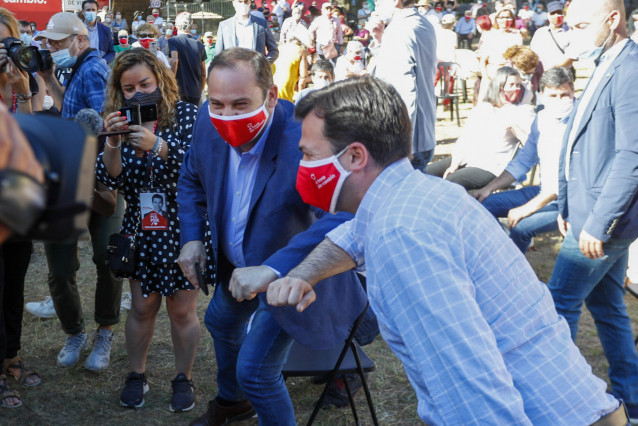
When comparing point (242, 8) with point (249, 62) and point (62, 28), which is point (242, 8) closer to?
point (62, 28)

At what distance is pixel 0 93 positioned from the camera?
3.68m

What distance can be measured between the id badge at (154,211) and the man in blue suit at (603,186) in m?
1.93

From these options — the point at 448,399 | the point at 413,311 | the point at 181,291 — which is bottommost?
the point at 181,291

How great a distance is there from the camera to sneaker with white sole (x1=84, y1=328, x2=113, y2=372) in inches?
161

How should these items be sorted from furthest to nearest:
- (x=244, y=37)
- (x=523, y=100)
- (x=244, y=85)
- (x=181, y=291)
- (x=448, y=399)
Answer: (x=244, y=37), (x=523, y=100), (x=181, y=291), (x=244, y=85), (x=448, y=399)

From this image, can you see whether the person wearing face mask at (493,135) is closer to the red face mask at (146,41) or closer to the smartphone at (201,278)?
the smartphone at (201,278)

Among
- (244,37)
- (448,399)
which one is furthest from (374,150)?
A: (244,37)

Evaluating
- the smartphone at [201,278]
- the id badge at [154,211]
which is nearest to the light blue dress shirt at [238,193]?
the smartphone at [201,278]

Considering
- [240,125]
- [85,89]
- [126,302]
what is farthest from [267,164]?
[126,302]

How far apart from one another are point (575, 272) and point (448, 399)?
2052 mm

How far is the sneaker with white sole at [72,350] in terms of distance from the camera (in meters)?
4.13

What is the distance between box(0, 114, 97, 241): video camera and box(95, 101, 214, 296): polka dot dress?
Answer: 2.40 metres

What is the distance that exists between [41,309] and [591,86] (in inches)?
152

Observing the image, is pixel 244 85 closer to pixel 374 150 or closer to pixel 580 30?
pixel 374 150
